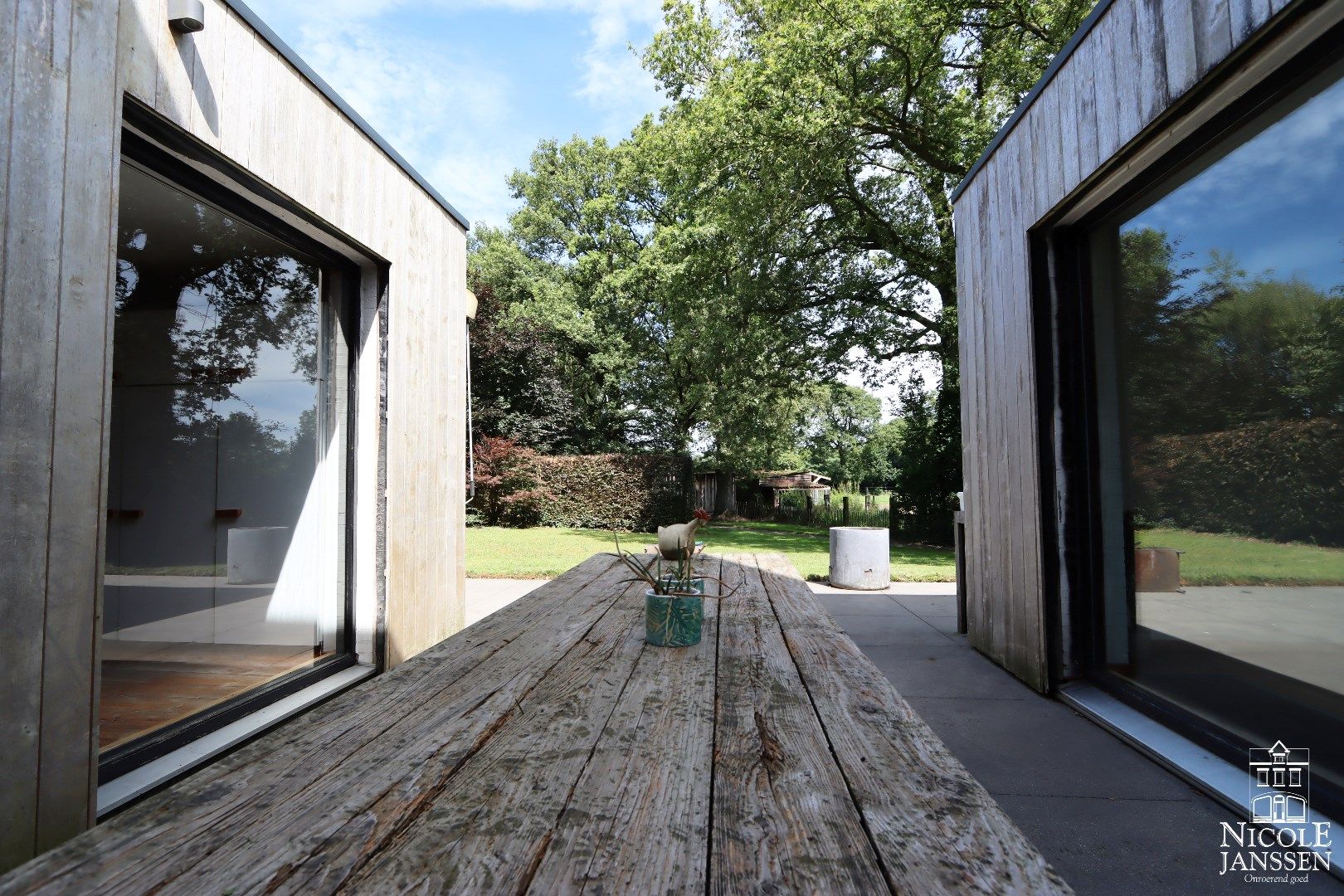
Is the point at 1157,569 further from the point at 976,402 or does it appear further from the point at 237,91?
the point at 237,91

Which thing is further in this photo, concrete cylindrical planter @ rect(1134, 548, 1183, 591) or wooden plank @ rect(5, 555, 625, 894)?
concrete cylindrical planter @ rect(1134, 548, 1183, 591)

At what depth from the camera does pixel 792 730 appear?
1101mm

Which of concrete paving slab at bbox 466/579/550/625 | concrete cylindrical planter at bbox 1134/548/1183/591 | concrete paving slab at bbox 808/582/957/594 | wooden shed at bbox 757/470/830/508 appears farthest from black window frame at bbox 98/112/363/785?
wooden shed at bbox 757/470/830/508

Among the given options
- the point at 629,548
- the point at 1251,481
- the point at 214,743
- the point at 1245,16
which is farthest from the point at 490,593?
the point at 1245,16

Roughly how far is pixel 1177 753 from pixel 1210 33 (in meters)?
2.36

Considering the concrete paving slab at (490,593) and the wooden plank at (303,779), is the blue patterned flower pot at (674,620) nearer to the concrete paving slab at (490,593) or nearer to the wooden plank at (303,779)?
the wooden plank at (303,779)

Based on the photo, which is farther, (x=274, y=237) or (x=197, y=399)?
(x=197, y=399)

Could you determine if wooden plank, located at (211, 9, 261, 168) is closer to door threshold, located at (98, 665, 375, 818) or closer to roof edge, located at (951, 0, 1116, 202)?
door threshold, located at (98, 665, 375, 818)

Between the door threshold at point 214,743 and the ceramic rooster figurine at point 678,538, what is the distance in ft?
5.61

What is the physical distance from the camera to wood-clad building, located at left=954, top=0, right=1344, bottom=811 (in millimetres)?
1891

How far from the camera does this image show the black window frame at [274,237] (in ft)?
6.63

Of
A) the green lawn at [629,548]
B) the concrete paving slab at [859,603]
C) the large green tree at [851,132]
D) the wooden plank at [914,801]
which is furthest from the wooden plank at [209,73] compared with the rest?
the large green tree at [851,132]

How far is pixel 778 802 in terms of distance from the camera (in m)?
0.85

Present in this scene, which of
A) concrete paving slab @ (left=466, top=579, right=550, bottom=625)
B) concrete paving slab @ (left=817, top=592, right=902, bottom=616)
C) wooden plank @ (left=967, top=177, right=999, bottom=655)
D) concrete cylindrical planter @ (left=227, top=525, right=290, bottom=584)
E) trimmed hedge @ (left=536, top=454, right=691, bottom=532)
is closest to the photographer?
concrete cylindrical planter @ (left=227, top=525, right=290, bottom=584)
